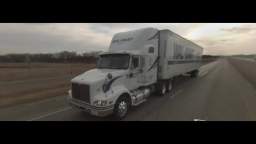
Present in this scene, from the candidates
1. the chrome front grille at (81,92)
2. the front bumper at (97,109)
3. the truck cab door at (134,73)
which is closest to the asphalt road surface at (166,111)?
the front bumper at (97,109)

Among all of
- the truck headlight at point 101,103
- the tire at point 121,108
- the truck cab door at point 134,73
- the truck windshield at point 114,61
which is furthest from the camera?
the truck cab door at point 134,73

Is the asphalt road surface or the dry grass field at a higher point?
the asphalt road surface

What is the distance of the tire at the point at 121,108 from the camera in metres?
6.15

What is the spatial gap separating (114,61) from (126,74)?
77 centimetres

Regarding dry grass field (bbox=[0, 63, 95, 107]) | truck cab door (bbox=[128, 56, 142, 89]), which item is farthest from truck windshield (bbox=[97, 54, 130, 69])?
dry grass field (bbox=[0, 63, 95, 107])

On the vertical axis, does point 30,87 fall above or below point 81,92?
below

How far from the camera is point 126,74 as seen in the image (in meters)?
6.92

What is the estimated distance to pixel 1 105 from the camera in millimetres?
8664

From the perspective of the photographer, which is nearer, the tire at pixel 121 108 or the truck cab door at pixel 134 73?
the tire at pixel 121 108

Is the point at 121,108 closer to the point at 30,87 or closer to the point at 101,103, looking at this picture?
the point at 101,103

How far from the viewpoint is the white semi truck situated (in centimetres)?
599

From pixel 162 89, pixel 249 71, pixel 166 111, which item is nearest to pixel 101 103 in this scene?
pixel 166 111

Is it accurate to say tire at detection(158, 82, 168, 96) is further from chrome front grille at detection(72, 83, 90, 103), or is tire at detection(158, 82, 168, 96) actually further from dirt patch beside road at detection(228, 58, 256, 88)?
dirt patch beside road at detection(228, 58, 256, 88)

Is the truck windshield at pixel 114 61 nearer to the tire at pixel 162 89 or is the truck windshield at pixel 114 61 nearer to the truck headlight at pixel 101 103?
the truck headlight at pixel 101 103
